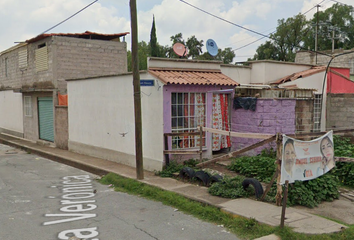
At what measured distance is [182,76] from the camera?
10.3 meters

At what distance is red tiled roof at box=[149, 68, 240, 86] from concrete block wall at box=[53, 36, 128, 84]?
789 cm

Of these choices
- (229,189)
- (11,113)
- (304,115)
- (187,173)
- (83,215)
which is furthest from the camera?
(11,113)

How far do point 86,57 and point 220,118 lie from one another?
8.86m

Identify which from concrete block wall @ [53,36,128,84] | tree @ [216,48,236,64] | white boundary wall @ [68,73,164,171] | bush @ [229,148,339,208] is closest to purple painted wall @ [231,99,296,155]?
bush @ [229,148,339,208]

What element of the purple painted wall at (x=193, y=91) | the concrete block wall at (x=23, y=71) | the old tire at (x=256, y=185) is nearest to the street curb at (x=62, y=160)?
the purple painted wall at (x=193, y=91)

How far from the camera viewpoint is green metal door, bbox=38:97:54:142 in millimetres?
17203

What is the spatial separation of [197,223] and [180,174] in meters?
3.03

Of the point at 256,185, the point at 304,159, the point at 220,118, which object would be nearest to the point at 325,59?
the point at 220,118

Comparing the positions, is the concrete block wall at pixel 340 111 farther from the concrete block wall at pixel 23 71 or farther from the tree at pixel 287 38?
the tree at pixel 287 38

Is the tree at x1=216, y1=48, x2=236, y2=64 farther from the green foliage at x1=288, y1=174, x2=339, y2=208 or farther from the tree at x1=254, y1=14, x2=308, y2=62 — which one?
the green foliage at x1=288, y1=174, x2=339, y2=208

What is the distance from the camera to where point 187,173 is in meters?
9.20

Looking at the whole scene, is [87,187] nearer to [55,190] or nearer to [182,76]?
[55,190]

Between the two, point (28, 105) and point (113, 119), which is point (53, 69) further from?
point (113, 119)

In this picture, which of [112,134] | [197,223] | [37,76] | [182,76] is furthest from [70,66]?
[197,223]
